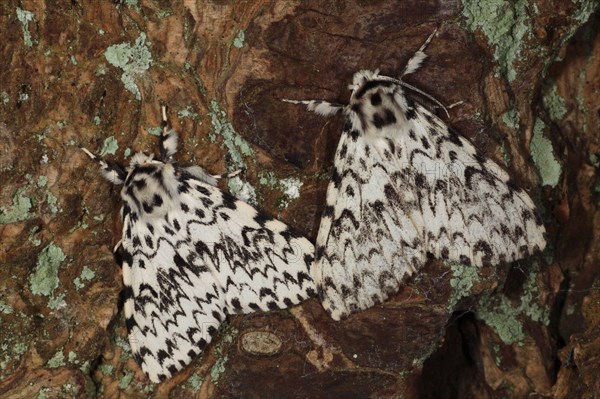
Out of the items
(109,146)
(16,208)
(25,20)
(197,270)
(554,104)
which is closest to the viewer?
(25,20)

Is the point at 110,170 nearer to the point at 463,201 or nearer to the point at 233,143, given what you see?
the point at 233,143

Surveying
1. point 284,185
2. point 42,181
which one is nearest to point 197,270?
point 284,185

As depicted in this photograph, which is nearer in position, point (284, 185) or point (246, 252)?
point (284, 185)

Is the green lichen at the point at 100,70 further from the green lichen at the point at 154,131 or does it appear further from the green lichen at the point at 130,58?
the green lichen at the point at 154,131

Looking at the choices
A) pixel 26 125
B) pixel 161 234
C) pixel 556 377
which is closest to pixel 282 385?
pixel 161 234

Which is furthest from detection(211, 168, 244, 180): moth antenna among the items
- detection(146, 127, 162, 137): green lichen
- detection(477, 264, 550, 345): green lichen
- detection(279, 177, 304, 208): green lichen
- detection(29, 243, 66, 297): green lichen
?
detection(477, 264, 550, 345): green lichen

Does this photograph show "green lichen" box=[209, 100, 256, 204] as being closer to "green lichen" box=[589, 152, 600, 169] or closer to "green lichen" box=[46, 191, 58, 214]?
"green lichen" box=[46, 191, 58, 214]

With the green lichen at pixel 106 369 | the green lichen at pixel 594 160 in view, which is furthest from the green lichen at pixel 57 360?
the green lichen at pixel 594 160
